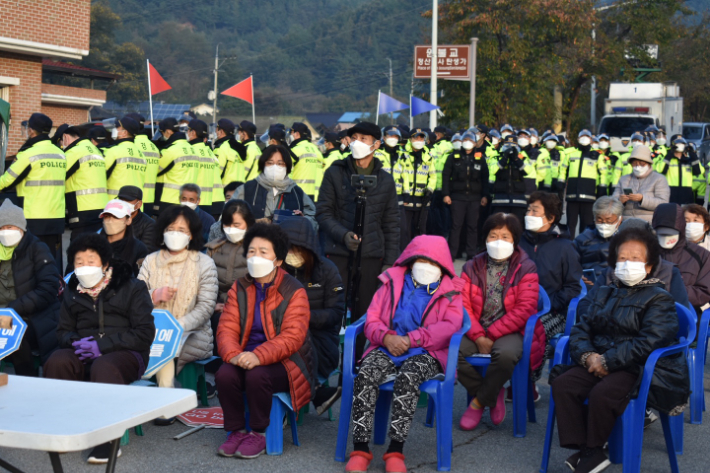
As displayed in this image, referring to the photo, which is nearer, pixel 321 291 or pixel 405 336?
pixel 405 336

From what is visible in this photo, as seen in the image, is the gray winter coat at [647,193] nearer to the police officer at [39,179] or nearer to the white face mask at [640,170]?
the white face mask at [640,170]

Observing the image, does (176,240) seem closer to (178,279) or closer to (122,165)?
(178,279)

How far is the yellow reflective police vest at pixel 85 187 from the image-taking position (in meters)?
9.87

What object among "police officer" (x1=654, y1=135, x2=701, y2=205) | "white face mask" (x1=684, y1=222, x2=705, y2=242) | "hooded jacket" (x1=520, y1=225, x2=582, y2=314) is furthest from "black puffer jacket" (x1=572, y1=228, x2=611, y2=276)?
"police officer" (x1=654, y1=135, x2=701, y2=205)

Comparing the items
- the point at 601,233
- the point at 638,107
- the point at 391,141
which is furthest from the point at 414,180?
the point at 638,107

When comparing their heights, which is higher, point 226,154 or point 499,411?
point 226,154

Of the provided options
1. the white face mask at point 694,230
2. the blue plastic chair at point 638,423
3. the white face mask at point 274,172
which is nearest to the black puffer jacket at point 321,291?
the blue plastic chair at point 638,423

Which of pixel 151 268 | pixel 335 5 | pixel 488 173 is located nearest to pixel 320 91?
pixel 335 5

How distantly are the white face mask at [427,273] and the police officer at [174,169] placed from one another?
5682mm

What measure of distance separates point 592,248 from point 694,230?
0.92m

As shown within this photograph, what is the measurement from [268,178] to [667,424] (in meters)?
4.20

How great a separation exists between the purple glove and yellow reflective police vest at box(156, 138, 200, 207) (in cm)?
544

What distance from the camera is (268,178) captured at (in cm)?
805

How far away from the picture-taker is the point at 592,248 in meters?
7.33
